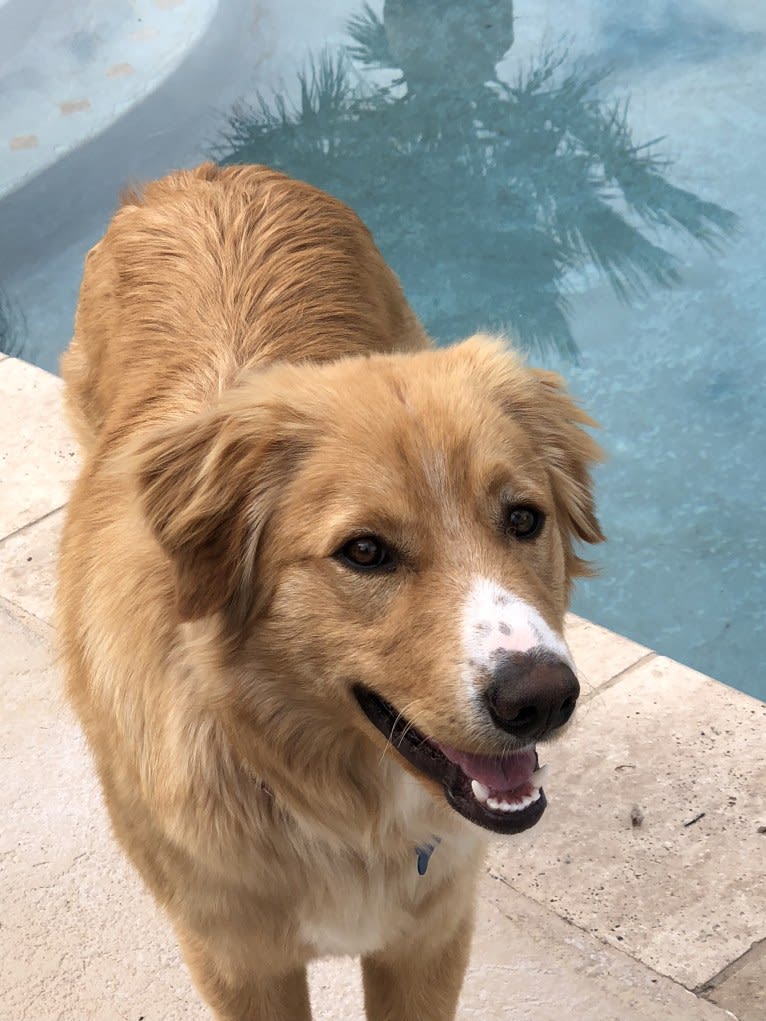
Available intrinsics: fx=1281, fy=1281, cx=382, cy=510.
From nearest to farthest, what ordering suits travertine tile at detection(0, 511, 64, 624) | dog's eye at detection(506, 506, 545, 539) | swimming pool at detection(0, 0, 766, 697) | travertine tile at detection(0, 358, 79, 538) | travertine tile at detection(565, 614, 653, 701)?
dog's eye at detection(506, 506, 545, 539) < travertine tile at detection(565, 614, 653, 701) < travertine tile at detection(0, 511, 64, 624) < travertine tile at detection(0, 358, 79, 538) < swimming pool at detection(0, 0, 766, 697)

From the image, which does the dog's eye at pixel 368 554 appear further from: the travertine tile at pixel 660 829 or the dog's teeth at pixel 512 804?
the travertine tile at pixel 660 829

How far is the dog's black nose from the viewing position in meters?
1.98

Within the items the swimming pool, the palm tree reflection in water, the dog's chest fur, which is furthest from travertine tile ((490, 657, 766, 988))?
the palm tree reflection in water

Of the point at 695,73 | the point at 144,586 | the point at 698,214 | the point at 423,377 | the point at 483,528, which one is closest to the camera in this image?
the point at 483,528

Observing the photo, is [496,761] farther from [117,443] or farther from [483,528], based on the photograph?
[117,443]

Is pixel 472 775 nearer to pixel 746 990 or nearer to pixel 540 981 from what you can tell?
pixel 540 981

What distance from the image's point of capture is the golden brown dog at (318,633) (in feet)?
7.10

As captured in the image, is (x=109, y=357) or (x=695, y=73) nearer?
(x=109, y=357)

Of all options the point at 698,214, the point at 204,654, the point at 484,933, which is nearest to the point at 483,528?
Result: the point at 204,654

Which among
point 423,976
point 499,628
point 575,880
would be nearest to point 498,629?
point 499,628

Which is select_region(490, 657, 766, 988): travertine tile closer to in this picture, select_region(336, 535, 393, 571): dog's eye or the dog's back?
select_region(336, 535, 393, 571): dog's eye

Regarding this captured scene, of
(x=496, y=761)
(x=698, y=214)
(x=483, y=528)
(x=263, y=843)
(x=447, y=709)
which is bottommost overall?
(x=698, y=214)

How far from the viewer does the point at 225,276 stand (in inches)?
126

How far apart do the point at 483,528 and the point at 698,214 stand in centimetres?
643
